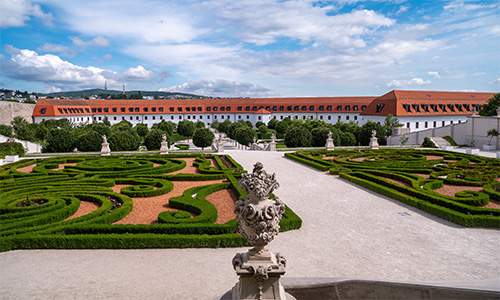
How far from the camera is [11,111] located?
238 feet

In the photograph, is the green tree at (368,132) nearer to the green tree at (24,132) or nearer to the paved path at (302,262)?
the paved path at (302,262)

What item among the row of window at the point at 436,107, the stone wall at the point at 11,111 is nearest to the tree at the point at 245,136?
the row of window at the point at 436,107

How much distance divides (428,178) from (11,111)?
83.6 metres

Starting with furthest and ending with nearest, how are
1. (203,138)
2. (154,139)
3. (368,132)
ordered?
1. (368,132)
2. (203,138)
3. (154,139)

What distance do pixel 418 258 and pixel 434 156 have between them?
19.9 metres

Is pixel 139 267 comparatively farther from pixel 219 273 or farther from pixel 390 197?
pixel 390 197

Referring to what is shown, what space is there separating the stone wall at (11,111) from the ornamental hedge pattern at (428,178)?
72358mm

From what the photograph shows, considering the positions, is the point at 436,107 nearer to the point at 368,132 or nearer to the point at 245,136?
the point at 368,132

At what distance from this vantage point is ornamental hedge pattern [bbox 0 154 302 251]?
358 inches

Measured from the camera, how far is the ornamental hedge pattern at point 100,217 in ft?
29.9

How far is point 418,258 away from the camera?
8.36 metres

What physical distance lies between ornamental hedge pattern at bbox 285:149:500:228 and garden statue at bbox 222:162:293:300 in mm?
8970

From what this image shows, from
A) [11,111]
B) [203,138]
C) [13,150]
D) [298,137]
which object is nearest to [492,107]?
[298,137]

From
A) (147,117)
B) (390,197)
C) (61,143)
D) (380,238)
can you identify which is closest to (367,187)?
(390,197)
